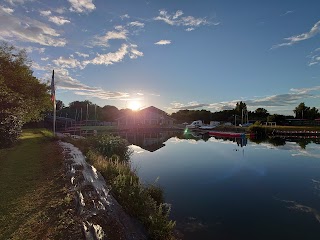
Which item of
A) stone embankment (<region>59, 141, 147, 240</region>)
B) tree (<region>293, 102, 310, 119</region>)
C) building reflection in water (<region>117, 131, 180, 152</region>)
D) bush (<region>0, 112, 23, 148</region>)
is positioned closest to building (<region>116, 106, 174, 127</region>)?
building reflection in water (<region>117, 131, 180, 152</region>)

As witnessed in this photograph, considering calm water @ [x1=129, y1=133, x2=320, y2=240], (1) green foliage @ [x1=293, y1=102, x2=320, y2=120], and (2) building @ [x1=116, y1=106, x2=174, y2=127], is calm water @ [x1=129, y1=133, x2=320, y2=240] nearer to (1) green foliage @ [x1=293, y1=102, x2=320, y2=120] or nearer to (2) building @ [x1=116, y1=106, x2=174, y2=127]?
(2) building @ [x1=116, y1=106, x2=174, y2=127]

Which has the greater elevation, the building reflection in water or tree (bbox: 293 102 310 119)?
tree (bbox: 293 102 310 119)

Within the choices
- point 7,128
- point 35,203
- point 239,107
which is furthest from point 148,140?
point 239,107

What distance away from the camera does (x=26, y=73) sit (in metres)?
37.7

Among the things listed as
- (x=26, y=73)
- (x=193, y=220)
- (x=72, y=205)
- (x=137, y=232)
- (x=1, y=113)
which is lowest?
(x=193, y=220)

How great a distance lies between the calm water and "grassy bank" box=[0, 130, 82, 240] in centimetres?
504

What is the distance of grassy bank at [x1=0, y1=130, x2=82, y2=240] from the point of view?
6.80m

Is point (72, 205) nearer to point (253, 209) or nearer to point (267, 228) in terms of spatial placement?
point (267, 228)

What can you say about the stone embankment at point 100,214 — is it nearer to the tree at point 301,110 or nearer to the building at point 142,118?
the building at point 142,118

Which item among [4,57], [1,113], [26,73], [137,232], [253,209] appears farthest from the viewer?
[26,73]

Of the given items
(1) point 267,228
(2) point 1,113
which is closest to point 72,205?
(1) point 267,228

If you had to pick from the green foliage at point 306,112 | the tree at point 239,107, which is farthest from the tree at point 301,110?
the tree at point 239,107

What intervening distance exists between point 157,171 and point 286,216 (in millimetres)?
11127

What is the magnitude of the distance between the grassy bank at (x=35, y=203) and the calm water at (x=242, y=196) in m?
5.04
